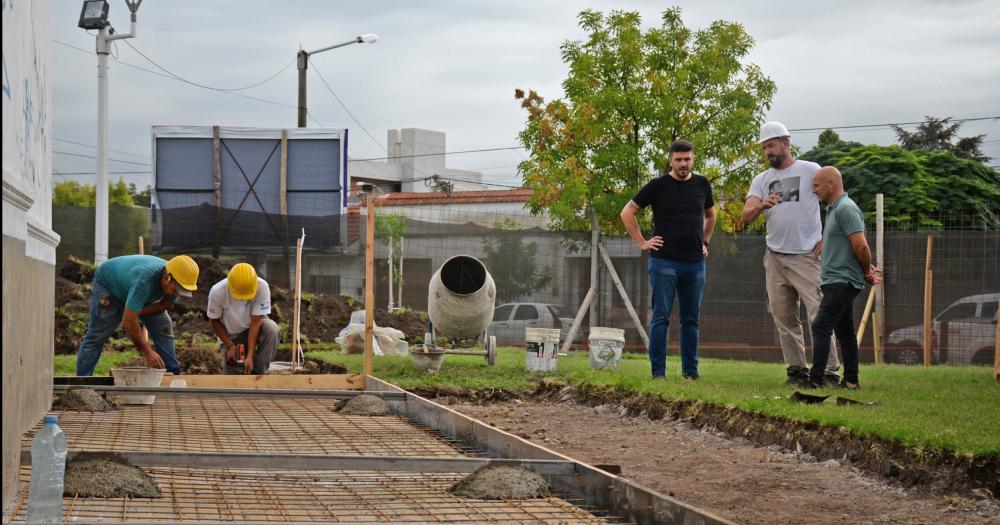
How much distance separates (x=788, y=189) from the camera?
7.67 meters

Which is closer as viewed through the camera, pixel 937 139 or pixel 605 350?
pixel 605 350

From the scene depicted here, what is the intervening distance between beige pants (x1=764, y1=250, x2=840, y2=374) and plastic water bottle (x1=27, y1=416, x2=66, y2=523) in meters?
5.56

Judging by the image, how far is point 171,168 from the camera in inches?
757

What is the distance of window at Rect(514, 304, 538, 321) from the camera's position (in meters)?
15.3

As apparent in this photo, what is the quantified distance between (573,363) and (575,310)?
4020 mm

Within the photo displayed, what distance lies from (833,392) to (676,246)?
1.87m

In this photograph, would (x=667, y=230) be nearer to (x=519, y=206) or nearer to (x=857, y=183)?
(x=857, y=183)

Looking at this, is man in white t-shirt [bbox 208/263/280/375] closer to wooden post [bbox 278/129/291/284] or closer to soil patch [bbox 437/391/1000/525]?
soil patch [bbox 437/391/1000/525]

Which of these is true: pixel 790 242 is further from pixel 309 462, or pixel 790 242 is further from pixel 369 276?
pixel 309 462

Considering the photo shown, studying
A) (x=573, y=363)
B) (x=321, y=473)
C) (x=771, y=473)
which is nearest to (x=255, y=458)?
(x=321, y=473)

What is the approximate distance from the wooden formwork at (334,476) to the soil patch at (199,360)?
17.9 feet

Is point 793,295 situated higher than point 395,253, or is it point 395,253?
point 395,253

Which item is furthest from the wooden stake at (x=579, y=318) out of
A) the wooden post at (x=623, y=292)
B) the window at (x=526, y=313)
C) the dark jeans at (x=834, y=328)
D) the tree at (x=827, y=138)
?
the tree at (x=827, y=138)

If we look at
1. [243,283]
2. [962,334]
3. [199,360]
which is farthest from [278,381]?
[962,334]
